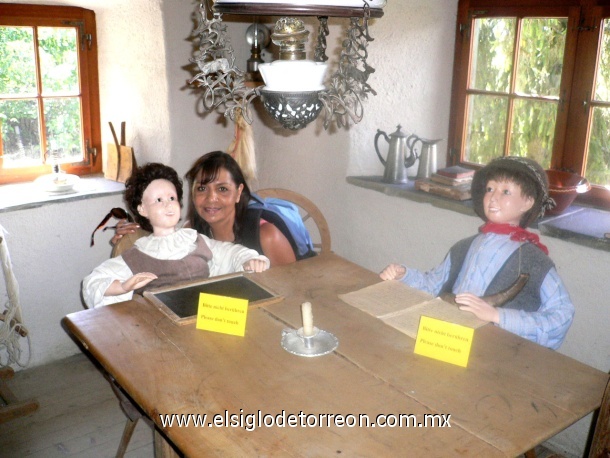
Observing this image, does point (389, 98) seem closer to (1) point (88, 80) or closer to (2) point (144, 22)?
(2) point (144, 22)

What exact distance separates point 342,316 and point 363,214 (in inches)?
45.9

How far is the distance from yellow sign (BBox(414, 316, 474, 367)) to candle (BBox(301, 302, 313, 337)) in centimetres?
26

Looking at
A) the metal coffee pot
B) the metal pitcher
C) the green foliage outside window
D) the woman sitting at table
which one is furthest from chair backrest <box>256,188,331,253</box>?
the green foliage outside window

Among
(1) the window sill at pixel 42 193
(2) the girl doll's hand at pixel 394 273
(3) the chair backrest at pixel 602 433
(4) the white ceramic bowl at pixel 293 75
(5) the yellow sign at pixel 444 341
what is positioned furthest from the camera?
(1) the window sill at pixel 42 193

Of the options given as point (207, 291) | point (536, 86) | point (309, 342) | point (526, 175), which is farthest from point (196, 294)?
point (536, 86)

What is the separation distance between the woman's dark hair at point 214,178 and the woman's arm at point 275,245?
0.30 ft

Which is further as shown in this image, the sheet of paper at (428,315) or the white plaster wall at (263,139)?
the white plaster wall at (263,139)

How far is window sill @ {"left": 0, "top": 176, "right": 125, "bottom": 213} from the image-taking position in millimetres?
2736

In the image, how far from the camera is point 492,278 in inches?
74.3

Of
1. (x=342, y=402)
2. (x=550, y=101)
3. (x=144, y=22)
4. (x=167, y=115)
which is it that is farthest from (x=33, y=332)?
(x=550, y=101)

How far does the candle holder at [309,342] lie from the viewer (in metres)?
1.51

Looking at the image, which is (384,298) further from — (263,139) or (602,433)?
(263,139)

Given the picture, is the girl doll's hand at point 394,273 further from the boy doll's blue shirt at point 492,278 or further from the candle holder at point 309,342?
the candle holder at point 309,342

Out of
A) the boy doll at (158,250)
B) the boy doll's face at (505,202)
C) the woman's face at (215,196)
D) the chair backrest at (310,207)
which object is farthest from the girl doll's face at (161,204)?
the boy doll's face at (505,202)
